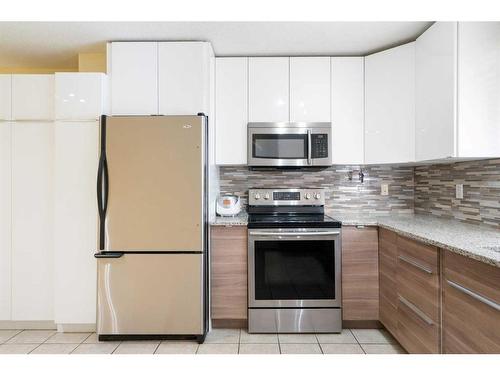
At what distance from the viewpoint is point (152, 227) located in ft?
6.67

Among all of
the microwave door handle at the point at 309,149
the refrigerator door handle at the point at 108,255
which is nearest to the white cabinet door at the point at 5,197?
the refrigerator door handle at the point at 108,255

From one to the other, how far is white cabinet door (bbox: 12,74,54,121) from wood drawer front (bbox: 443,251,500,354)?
109 inches

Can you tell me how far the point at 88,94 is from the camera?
2.16m

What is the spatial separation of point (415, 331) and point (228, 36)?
229cm

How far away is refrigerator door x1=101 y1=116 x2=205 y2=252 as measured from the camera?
2.04 meters

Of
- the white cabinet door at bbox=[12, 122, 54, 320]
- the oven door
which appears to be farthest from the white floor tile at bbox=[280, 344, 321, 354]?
the white cabinet door at bbox=[12, 122, 54, 320]

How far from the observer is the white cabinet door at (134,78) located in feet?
7.29

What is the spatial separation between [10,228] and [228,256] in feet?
5.48

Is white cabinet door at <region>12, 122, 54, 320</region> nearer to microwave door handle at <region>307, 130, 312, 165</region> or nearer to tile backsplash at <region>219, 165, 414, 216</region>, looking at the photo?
tile backsplash at <region>219, 165, 414, 216</region>

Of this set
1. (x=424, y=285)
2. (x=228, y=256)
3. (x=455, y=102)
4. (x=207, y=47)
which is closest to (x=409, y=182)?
(x=455, y=102)

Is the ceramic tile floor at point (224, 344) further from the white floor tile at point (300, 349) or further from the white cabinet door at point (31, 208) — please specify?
the white cabinet door at point (31, 208)

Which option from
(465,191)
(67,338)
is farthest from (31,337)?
(465,191)

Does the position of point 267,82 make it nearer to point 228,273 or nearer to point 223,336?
point 228,273

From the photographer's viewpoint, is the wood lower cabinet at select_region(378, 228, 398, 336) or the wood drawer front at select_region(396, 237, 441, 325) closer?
the wood drawer front at select_region(396, 237, 441, 325)
